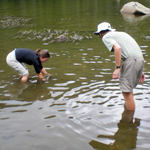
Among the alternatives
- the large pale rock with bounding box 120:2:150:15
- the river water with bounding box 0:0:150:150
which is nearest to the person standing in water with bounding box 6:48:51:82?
the river water with bounding box 0:0:150:150

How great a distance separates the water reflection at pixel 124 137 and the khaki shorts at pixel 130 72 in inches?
24.5

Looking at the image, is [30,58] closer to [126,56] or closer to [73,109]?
[73,109]

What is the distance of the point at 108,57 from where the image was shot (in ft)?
31.4

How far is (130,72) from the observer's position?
199 inches

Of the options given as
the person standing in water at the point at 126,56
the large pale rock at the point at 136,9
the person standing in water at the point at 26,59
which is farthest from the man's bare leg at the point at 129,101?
the large pale rock at the point at 136,9

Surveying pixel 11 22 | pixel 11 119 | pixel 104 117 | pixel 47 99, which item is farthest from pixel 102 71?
pixel 11 22

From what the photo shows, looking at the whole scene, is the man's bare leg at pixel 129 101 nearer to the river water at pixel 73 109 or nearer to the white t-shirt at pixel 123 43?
the river water at pixel 73 109

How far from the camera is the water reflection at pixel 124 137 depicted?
14.0 ft

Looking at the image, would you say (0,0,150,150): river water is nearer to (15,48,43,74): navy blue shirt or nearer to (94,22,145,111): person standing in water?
(15,48,43,74): navy blue shirt

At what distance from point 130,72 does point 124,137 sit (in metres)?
1.25

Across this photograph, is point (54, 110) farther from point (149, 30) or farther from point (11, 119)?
point (149, 30)

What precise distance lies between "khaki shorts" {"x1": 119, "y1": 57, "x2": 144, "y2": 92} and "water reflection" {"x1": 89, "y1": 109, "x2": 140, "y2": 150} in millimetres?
621

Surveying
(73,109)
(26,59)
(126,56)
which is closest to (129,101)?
(126,56)

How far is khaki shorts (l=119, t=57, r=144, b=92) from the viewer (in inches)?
197
